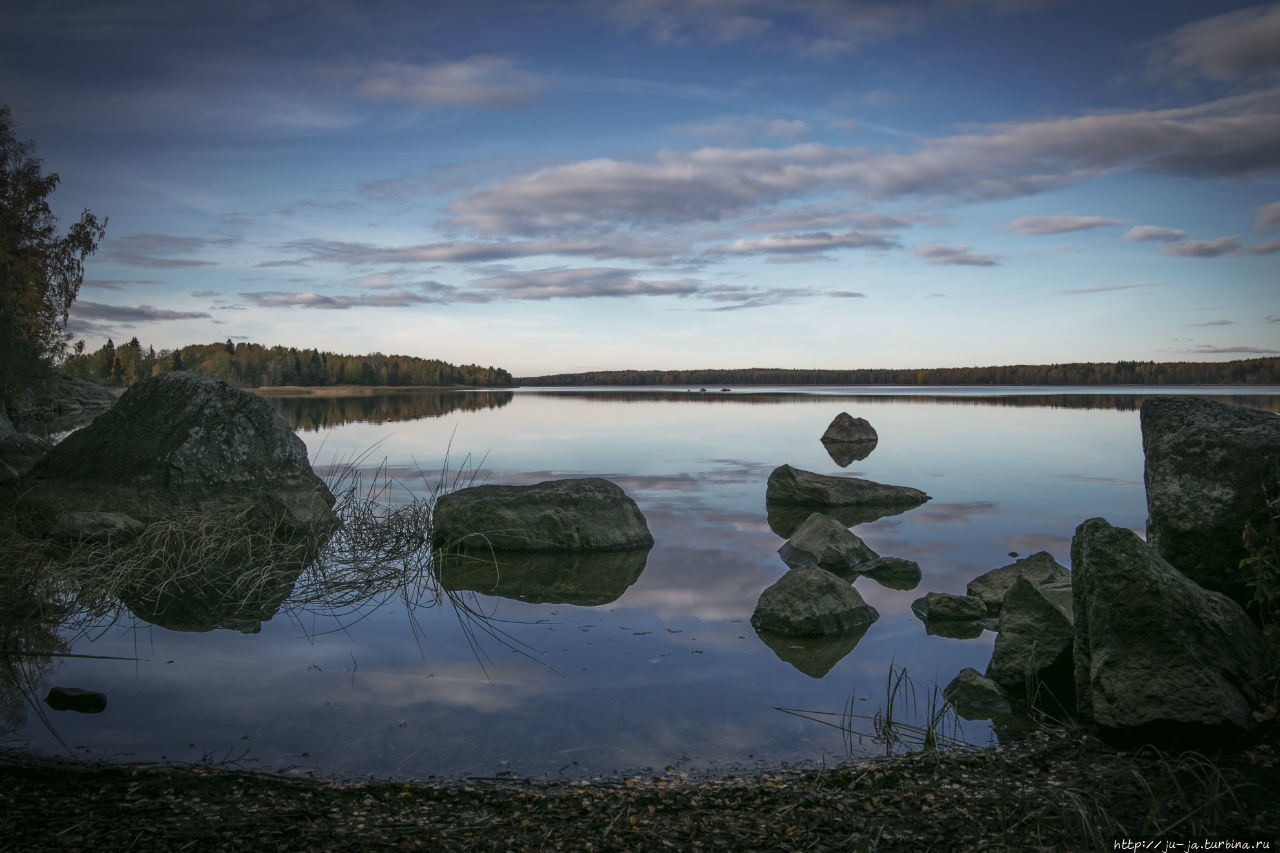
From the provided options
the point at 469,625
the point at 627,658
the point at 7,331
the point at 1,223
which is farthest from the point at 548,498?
the point at 1,223

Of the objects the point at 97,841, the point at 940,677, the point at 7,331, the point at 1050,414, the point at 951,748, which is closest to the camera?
the point at 97,841

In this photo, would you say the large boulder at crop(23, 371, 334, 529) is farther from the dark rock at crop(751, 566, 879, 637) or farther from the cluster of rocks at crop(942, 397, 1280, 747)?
the cluster of rocks at crop(942, 397, 1280, 747)

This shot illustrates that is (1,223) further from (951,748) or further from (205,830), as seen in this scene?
(951,748)

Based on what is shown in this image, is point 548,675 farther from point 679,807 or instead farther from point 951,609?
point 951,609

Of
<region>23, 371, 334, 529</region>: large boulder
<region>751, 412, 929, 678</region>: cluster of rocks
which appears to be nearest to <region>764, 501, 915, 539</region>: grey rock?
<region>751, 412, 929, 678</region>: cluster of rocks

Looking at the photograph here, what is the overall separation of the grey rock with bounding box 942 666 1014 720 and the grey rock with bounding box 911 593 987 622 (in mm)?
1641

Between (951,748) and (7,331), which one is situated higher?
(7,331)

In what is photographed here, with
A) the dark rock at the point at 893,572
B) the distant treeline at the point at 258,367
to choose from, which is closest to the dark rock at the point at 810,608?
the dark rock at the point at 893,572

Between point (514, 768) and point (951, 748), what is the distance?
2445 mm

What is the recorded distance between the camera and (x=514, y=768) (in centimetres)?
415

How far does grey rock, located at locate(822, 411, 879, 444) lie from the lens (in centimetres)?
2422

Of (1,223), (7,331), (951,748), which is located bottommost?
(951,748)

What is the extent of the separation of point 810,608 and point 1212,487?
298 centimetres

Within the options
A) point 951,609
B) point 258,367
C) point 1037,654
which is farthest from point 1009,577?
point 258,367
